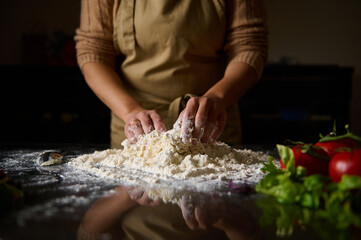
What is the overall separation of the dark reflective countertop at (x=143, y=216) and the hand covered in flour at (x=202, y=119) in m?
0.27

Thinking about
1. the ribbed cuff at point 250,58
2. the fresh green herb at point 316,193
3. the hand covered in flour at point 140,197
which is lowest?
the hand covered in flour at point 140,197

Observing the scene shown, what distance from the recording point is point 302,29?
11.0ft

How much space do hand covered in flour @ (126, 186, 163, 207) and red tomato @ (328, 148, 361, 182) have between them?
28 centimetres

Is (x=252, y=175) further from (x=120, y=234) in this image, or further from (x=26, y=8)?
(x=26, y=8)

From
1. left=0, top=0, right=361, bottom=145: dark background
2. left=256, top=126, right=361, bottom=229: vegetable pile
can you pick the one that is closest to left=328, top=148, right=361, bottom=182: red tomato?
left=256, top=126, right=361, bottom=229: vegetable pile

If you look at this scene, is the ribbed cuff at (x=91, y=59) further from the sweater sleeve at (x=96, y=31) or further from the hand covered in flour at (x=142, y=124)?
the hand covered in flour at (x=142, y=124)

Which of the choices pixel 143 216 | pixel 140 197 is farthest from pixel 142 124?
pixel 143 216

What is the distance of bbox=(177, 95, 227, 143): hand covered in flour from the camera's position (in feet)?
2.95

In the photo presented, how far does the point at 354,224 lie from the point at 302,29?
3.22 m

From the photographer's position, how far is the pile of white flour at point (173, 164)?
72 cm

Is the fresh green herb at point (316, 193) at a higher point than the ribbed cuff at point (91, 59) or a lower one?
lower

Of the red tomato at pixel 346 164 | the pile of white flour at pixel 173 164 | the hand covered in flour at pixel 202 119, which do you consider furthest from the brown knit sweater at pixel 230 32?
the red tomato at pixel 346 164

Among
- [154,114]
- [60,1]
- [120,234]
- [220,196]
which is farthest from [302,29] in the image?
[120,234]

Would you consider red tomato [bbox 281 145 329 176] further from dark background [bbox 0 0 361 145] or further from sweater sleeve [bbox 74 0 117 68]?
dark background [bbox 0 0 361 145]
